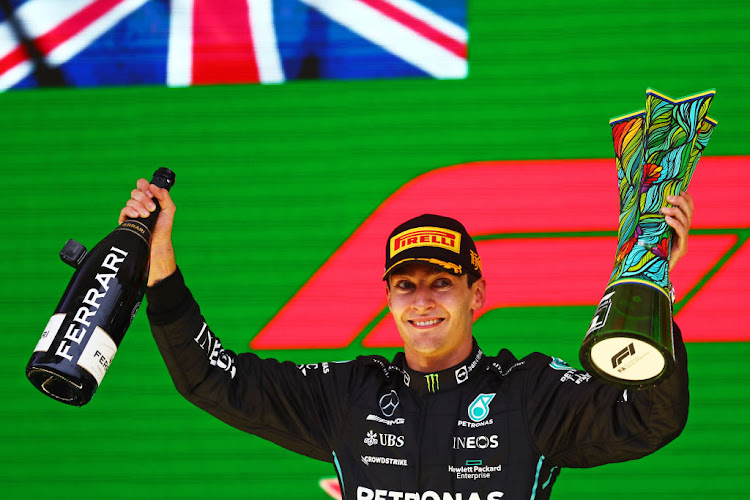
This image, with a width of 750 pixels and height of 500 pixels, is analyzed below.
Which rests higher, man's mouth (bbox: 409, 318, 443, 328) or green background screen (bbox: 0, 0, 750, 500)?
green background screen (bbox: 0, 0, 750, 500)

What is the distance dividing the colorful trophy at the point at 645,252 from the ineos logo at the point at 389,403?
50 cm

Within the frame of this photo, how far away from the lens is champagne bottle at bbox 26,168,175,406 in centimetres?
139

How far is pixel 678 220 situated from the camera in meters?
1.36

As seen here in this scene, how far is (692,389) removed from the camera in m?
2.52

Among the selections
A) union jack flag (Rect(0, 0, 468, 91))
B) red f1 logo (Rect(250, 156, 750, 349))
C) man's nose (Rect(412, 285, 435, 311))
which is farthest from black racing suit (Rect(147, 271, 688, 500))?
union jack flag (Rect(0, 0, 468, 91))

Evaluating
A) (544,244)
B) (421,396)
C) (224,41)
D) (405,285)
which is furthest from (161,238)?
(544,244)

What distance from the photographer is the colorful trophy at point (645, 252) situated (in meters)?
1.27

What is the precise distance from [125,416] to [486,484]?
4.41 ft

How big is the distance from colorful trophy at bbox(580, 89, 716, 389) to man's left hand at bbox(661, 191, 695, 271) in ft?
0.04

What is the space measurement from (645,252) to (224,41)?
1.65 m

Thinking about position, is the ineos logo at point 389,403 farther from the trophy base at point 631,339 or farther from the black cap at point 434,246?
the trophy base at point 631,339

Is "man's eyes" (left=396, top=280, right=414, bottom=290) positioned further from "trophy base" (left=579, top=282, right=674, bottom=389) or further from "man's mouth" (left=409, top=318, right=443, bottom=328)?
"trophy base" (left=579, top=282, right=674, bottom=389)

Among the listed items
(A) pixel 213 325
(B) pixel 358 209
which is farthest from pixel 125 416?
(B) pixel 358 209

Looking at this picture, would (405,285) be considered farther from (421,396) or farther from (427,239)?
(421,396)
